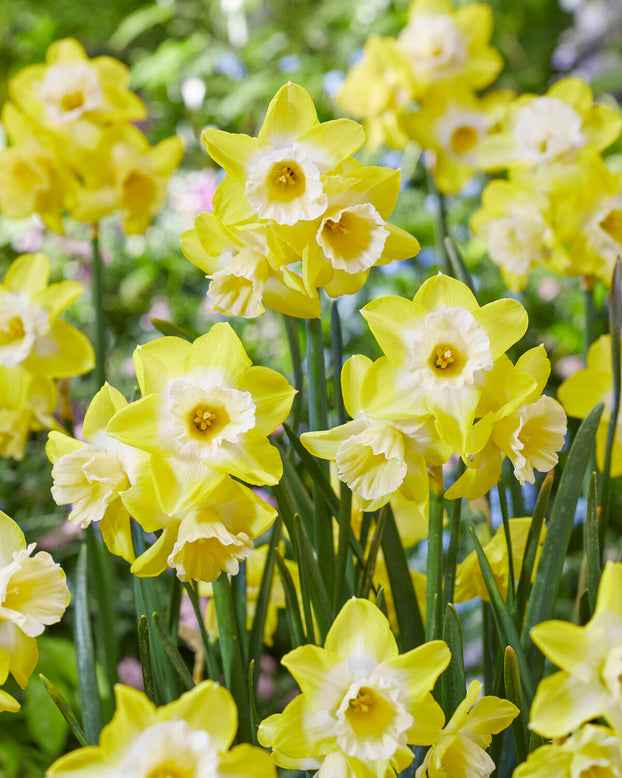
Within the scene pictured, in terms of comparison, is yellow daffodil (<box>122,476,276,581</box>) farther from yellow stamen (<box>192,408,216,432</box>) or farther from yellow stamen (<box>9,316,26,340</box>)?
yellow stamen (<box>9,316,26,340</box>)

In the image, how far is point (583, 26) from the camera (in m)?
3.40

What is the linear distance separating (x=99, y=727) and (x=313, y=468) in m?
0.35

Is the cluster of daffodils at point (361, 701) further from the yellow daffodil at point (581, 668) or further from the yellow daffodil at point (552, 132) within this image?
the yellow daffodil at point (552, 132)

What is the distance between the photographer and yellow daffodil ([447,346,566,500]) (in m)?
0.49

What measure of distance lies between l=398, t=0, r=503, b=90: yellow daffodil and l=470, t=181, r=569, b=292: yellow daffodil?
367mm

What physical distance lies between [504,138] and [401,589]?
58 centimetres

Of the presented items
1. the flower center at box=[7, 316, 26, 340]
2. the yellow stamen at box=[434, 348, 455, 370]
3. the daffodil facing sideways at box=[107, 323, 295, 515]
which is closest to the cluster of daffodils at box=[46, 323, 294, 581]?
the daffodil facing sideways at box=[107, 323, 295, 515]

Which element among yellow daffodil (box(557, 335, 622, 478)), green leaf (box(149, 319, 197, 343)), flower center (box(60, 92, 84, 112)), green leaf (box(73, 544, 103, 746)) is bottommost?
green leaf (box(73, 544, 103, 746))

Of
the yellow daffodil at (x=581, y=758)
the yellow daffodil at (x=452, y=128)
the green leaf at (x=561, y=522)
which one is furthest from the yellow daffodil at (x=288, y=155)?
the yellow daffodil at (x=452, y=128)

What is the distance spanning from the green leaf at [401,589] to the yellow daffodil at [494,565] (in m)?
0.04

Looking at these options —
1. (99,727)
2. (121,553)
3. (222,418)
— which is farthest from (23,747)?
(222,418)

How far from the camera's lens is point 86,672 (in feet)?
2.36

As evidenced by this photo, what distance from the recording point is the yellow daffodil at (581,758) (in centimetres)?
40

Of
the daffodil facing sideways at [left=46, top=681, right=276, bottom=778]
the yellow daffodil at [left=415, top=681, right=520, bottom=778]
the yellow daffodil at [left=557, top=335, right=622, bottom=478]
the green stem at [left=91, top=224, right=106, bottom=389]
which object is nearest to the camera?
the daffodil facing sideways at [left=46, top=681, right=276, bottom=778]
